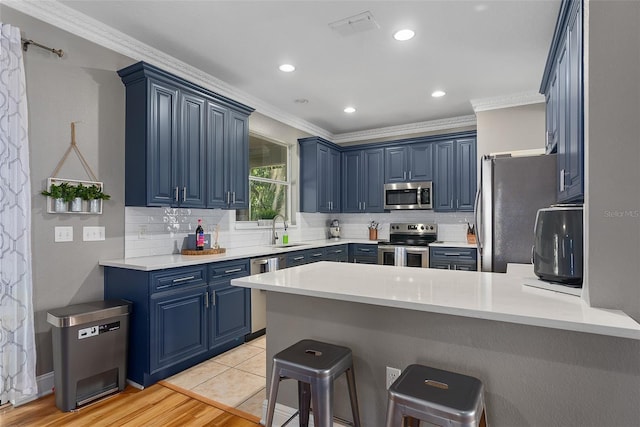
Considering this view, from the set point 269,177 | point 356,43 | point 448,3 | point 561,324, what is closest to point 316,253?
point 269,177

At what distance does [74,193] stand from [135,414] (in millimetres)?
1623

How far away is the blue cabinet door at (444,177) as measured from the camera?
5.22 meters

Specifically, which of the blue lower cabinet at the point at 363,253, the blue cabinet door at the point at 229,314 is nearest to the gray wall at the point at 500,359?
the blue cabinet door at the point at 229,314

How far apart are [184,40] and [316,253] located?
2887mm

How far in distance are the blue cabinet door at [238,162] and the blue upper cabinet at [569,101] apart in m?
2.92

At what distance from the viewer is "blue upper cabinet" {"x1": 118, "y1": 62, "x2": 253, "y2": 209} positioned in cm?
298

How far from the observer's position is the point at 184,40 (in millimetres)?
3057

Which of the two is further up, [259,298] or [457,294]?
[457,294]

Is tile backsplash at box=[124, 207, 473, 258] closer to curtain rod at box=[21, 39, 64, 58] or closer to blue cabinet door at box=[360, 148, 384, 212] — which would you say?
blue cabinet door at box=[360, 148, 384, 212]

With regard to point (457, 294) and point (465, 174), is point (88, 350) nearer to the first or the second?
point (457, 294)

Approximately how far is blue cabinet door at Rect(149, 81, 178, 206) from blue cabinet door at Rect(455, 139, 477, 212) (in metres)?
3.85

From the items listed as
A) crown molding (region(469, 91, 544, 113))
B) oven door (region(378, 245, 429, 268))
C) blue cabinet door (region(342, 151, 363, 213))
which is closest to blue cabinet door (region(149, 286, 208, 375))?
oven door (region(378, 245, 429, 268))

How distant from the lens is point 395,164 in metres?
5.67

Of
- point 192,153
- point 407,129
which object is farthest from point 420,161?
point 192,153
